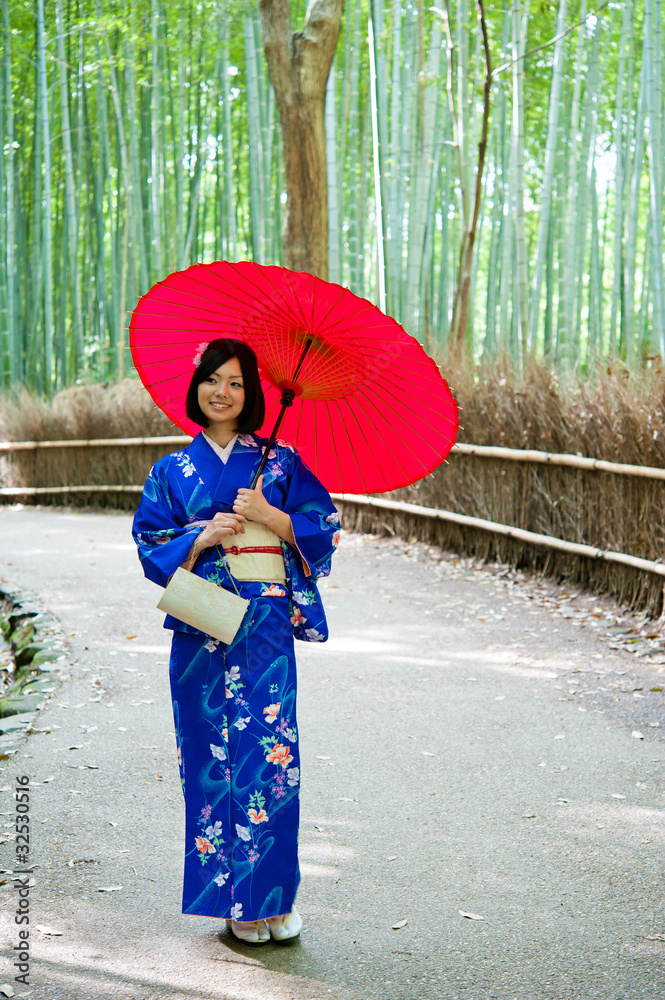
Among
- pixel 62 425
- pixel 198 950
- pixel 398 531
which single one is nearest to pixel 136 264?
pixel 62 425

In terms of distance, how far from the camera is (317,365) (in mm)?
1976

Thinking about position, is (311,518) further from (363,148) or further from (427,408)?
(363,148)

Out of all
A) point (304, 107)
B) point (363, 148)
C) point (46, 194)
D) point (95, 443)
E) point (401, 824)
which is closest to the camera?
point (401, 824)

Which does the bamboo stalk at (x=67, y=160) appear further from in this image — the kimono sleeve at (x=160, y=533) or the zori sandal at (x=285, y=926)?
the zori sandal at (x=285, y=926)

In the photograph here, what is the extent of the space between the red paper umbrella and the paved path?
888 mm

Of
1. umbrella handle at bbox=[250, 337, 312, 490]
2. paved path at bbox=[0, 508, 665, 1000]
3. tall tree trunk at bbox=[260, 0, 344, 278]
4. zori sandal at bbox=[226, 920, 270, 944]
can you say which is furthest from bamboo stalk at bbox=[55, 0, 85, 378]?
zori sandal at bbox=[226, 920, 270, 944]

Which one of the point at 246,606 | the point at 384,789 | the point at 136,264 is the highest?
the point at 136,264

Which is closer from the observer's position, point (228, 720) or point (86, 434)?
point (228, 720)

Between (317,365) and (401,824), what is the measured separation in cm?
118

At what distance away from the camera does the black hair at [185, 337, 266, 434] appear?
1866mm

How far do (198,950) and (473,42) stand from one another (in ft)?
32.4

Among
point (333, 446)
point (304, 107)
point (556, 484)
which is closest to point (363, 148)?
point (304, 107)

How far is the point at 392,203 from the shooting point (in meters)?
7.79

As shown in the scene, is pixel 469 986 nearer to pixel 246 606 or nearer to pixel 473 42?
pixel 246 606
